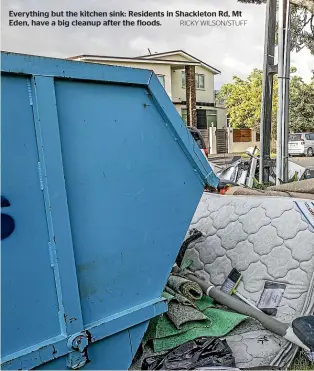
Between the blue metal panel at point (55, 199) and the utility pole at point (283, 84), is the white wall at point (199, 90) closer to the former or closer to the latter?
the utility pole at point (283, 84)

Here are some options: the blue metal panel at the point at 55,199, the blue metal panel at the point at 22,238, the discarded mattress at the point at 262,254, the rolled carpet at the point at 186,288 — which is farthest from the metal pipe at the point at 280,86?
the blue metal panel at the point at 22,238

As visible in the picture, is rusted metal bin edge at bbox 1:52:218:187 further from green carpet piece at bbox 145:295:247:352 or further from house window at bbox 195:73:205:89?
house window at bbox 195:73:205:89

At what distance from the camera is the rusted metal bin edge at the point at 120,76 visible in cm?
144

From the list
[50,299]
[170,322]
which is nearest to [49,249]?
[50,299]

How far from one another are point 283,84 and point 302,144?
18.5 meters

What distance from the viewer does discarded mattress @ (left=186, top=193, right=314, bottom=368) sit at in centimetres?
262

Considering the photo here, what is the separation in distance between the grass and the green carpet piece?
1.18 ft

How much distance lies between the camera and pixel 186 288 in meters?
2.51

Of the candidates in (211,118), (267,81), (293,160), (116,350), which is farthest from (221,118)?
(116,350)

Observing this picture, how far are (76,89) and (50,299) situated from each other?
787 mm

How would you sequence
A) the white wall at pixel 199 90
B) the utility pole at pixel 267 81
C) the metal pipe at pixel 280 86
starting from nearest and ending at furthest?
1. the metal pipe at pixel 280 86
2. the utility pole at pixel 267 81
3. the white wall at pixel 199 90

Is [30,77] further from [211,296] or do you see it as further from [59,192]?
[211,296]

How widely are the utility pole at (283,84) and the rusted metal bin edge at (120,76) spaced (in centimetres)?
461

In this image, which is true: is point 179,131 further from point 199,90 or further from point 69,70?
point 199,90
